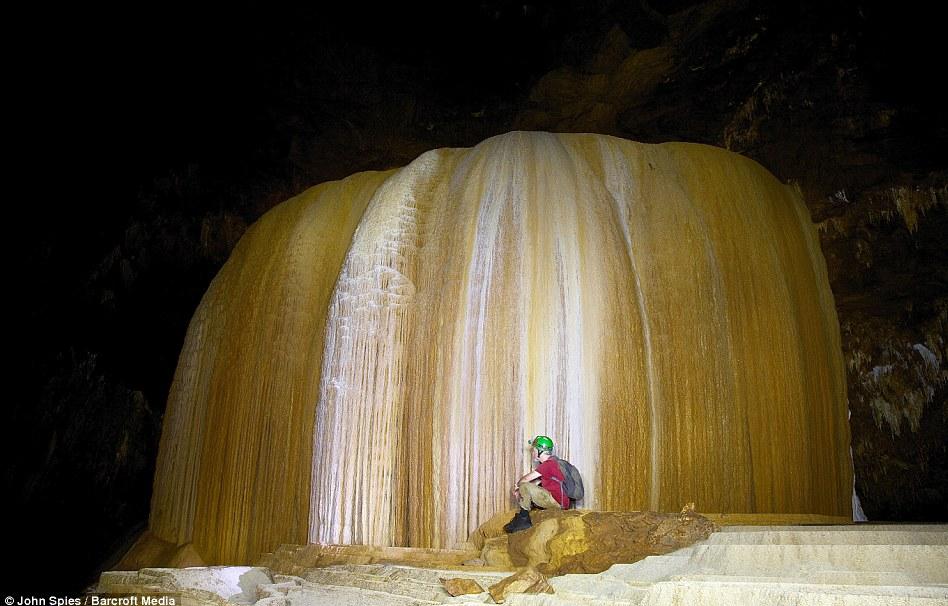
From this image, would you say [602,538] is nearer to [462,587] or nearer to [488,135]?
[462,587]

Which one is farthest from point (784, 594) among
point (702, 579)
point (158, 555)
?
point (158, 555)

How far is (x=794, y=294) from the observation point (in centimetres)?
705

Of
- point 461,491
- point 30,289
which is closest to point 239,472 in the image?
point 461,491

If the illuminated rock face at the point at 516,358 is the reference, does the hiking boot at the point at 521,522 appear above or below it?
below

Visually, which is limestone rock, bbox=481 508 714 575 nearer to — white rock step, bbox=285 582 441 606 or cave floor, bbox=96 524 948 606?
cave floor, bbox=96 524 948 606

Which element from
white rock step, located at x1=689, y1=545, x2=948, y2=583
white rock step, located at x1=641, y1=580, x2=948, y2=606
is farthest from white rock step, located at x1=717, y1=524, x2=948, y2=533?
white rock step, located at x1=641, y1=580, x2=948, y2=606

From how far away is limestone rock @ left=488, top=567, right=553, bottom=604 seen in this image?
126 inches

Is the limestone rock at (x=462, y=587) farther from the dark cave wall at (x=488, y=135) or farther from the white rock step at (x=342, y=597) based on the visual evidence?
the dark cave wall at (x=488, y=135)

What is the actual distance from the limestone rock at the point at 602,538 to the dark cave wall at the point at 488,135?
4592 mm

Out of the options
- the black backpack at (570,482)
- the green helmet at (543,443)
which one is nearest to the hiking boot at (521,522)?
the black backpack at (570,482)

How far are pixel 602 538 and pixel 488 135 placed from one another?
5.58 meters

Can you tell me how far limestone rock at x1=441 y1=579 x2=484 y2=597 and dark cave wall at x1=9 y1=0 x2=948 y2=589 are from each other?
17.1ft

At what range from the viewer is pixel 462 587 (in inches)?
134

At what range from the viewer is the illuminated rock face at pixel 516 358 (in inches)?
243
